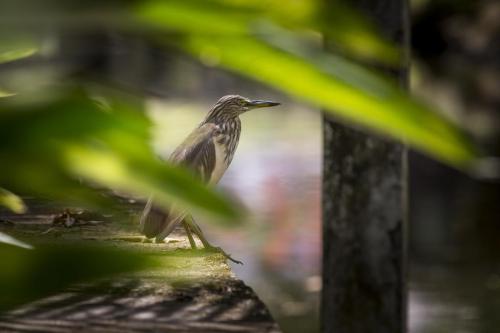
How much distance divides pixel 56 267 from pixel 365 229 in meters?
3.69

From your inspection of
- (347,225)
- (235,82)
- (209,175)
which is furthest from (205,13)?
(235,82)

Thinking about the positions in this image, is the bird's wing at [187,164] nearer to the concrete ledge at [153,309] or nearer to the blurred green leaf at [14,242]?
the concrete ledge at [153,309]

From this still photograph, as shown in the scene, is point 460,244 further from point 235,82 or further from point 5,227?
point 235,82

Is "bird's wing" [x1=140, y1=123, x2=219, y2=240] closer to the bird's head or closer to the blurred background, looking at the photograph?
the bird's head

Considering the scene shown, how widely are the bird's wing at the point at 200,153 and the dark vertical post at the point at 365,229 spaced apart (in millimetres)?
559

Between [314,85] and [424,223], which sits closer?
[314,85]

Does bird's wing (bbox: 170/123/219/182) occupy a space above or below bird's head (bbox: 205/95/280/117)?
below

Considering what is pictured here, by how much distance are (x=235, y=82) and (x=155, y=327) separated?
24.4 metres

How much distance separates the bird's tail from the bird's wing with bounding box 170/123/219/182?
0.23 meters

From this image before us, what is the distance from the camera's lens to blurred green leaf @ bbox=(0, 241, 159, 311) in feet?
2.30

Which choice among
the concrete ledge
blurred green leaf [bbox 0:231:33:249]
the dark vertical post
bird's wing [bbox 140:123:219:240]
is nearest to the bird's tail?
bird's wing [bbox 140:123:219:240]

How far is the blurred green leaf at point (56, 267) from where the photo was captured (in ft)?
2.30

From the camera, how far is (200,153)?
4.77 meters

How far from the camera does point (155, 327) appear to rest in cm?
322
